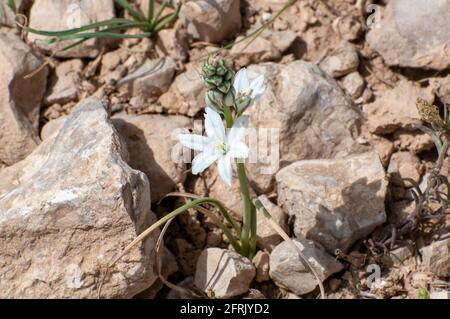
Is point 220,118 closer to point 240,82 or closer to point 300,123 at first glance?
point 240,82

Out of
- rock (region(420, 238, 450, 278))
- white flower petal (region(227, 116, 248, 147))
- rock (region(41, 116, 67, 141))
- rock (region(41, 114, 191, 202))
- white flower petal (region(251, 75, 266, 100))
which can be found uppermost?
white flower petal (region(251, 75, 266, 100))

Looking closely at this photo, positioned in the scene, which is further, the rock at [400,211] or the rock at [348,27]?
the rock at [348,27]

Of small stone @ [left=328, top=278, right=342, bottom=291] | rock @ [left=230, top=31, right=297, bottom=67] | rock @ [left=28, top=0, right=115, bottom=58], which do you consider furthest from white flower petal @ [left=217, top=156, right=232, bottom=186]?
rock @ [left=28, top=0, right=115, bottom=58]

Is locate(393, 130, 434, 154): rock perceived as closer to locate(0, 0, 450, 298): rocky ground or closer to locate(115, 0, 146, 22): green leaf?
locate(0, 0, 450, 298): rocky ground

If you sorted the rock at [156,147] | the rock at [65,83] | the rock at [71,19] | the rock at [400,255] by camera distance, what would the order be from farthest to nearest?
1. the rock at [71,19]
2. the rock at [65,83]
3. the rock at [156,147]
4. the rock at [400,255]

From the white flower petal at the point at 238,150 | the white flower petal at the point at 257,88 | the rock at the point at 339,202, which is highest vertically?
the white flower petal at the point at 257,88

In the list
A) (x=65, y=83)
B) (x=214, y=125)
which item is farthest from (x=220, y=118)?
(x=65, y=83)

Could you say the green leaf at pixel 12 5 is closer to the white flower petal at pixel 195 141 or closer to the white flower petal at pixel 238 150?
the white flower petal at pixel 195 141

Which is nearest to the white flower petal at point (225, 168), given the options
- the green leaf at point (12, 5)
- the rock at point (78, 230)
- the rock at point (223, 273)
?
the rock at point (78, 230)
